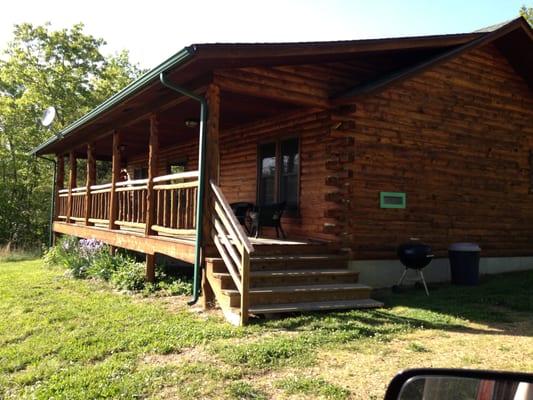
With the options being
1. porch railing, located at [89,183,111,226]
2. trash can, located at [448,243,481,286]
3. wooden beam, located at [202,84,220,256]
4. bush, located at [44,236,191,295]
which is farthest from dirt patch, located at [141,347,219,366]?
porch railing, located at [89,183,111,226]

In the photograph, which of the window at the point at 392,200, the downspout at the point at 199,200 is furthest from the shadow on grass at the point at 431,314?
the window at the point at 392,200

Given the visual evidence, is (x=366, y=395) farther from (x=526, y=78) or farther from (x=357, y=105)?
(x=526, y=78)

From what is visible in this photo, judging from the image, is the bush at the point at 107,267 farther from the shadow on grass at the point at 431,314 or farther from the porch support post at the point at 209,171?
the shadow on grass at the point at 431,314

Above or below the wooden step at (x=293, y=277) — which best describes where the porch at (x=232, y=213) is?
above

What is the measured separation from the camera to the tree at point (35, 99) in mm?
24641

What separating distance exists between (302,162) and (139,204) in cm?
344

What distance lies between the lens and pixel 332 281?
7301mm

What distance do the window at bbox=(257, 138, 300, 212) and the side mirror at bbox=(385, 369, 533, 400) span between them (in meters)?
7.94

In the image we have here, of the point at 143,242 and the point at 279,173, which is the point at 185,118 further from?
the point at 143,242

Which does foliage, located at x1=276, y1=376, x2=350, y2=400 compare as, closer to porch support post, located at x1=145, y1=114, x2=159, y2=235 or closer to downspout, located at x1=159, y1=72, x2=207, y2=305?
downspout, located at x1=159, y1=72, x2=207, y2=305

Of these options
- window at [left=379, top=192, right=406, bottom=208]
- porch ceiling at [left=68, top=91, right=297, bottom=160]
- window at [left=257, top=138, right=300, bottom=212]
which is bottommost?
window at [left=379, top=192, right=406, bottom=208]

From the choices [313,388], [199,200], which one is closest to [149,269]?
[199,200]

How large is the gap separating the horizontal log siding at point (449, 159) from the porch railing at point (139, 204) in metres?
2.90

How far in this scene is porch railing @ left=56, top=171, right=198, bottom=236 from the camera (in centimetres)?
759
